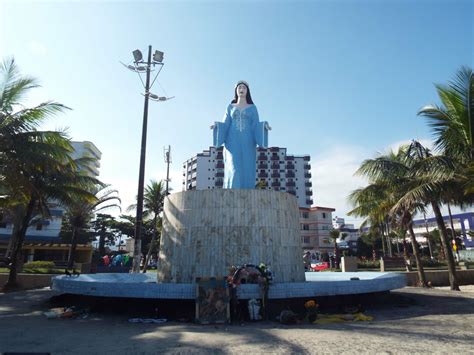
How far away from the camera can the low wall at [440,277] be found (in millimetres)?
17453

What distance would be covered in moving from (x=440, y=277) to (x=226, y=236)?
13.7 metres

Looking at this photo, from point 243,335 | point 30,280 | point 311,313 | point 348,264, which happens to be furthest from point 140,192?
point 348,264

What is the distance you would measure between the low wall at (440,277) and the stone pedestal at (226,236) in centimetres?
962

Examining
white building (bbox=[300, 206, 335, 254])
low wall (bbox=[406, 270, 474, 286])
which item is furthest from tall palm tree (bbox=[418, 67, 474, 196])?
white building (bbox=[300, 206, 335, 254])

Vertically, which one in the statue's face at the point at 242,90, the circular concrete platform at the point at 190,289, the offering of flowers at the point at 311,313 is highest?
the statue's face at the point at 242,90

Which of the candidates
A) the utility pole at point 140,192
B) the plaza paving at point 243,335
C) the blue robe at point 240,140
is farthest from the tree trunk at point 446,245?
the utility pole at point 140,192

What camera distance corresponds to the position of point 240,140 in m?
12.2

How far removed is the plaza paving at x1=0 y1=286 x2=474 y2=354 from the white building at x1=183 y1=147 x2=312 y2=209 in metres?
73.3

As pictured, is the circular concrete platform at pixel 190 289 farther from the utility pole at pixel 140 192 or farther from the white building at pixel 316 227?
the white building at pixel 316 227

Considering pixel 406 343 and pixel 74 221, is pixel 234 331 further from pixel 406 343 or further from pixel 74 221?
pixel 74 221

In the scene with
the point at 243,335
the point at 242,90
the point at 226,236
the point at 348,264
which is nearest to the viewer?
the point at 243,335

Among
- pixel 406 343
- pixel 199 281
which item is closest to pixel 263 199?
pixel 199 281

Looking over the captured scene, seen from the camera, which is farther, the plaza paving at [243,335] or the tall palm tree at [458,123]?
the tall palm tree at [458,123]

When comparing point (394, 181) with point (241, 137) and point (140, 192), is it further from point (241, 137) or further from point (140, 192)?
point (140, 192)
